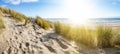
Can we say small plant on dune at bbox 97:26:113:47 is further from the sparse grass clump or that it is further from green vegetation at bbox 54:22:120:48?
the sparse grass clump

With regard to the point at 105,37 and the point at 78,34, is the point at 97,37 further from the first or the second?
the point at 78,34

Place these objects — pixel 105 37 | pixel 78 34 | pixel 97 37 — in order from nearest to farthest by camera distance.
Result: pixel 105 37
pixel 97 37
pixel 78 34

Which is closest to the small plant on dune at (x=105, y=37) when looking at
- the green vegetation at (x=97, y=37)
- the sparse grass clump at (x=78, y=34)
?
the green vegetation at (x=97, y=37)

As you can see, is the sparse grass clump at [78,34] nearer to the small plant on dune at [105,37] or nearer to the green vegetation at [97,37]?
the green vegetation at [97,37]

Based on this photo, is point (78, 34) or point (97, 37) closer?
point (97, 37)

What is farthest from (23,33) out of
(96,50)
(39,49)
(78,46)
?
(96,50)

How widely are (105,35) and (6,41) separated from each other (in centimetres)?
346

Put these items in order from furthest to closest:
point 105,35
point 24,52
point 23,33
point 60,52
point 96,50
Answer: point 23,33 → point 105,35 → point 96,50 → point 60,52 → point 24,52

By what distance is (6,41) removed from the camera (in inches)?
236

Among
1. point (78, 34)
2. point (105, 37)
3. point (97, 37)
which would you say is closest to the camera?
point (105, 37)

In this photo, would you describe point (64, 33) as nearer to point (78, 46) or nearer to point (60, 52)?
point (78, 46)

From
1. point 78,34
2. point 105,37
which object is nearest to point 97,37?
point 105,37

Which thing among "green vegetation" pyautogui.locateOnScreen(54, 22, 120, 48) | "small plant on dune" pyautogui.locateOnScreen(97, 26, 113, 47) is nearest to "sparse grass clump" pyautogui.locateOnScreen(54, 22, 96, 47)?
"green vegetation" pyautogui.locateOnScreen(54, 22, 120, 48)

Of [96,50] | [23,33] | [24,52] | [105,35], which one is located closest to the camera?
[24,52]
